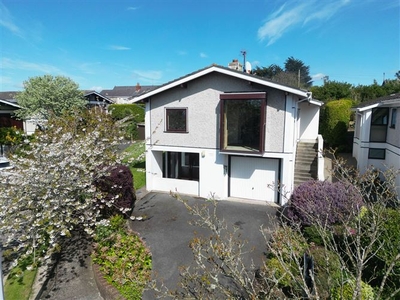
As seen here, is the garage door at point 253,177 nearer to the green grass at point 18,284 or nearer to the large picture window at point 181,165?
the large picture window at point 181,165

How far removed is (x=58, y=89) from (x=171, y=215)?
→ 2802 cm

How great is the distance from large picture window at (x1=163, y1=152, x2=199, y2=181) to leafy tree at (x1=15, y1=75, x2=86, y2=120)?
19.8m

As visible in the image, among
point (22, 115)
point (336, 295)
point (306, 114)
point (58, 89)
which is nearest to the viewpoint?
point (336, 295)

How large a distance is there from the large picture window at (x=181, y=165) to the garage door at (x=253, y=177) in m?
2.68

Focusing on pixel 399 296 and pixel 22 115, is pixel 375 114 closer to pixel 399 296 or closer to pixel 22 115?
pixel 399 296

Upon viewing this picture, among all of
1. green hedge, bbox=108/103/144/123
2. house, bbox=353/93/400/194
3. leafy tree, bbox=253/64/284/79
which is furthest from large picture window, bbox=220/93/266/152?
leafy tree, bbox=253/64/284/79

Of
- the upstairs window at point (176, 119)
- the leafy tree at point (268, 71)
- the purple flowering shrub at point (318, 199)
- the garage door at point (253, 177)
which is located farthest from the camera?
the leafy tree at point (268, 71)

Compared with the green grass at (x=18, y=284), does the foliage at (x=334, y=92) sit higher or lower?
higher

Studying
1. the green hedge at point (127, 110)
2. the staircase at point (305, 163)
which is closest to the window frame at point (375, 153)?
the staircase at point (305, 163)

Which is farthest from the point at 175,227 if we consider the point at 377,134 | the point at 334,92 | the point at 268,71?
the point at 268,71

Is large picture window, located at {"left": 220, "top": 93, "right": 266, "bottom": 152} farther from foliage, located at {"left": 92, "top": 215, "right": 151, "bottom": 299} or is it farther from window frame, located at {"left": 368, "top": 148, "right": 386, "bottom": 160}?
window frame, located at {"left": 368, "top": 148, "right": 386, "bottom": 160}

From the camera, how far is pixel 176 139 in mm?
16766

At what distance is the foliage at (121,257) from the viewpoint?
7.82 metres

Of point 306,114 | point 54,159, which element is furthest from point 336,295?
point 306,114
